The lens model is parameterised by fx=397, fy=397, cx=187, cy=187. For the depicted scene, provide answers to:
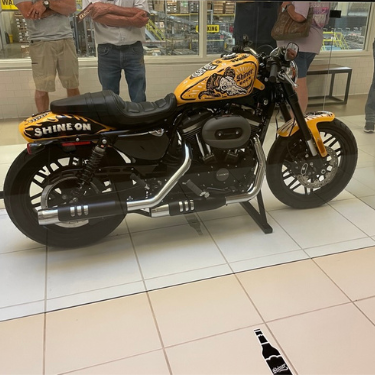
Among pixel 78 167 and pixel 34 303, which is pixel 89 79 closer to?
pixel 78 167

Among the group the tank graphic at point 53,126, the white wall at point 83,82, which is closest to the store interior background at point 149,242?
the white wall at point 83,82

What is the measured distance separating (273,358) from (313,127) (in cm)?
130

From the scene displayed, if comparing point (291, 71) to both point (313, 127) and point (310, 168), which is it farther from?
point (310, 168)

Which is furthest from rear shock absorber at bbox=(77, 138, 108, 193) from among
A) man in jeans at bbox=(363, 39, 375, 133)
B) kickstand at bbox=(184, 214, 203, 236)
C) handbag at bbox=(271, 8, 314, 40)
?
man in jeans at bbox=(363, 39, 375, 133)

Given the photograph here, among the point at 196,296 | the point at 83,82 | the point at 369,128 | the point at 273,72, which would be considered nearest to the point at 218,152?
the point at 273,72

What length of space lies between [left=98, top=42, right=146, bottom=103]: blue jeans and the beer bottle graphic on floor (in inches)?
58.5

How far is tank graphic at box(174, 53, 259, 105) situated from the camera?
1870 millimetres

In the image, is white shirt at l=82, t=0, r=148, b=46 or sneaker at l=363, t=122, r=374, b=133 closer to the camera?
white shirt at l=82, t=0, r=148, b=46

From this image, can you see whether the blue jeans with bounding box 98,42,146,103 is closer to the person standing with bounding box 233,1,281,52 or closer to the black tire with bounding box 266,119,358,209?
the person standing with bounding box 233,1,281,52

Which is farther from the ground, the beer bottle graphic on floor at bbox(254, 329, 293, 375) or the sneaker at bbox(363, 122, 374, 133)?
the sneaker at bbox(363, 122, 374, 133)

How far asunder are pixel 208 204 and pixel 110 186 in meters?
0.51

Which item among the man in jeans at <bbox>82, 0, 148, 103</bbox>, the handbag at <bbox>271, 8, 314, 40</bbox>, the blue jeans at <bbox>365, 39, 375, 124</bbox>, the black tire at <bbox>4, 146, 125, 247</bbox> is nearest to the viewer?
the black tire at <bbox>4, 146, 125, 247</bbox>

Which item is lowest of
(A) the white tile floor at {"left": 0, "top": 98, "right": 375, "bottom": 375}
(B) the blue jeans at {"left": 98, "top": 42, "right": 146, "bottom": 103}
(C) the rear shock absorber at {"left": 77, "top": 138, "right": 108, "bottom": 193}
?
(A) the white tile floor at {"left": 0, "top": 98, "right": 375, "bottom": 375}

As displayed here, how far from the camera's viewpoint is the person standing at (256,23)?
2379 mm
